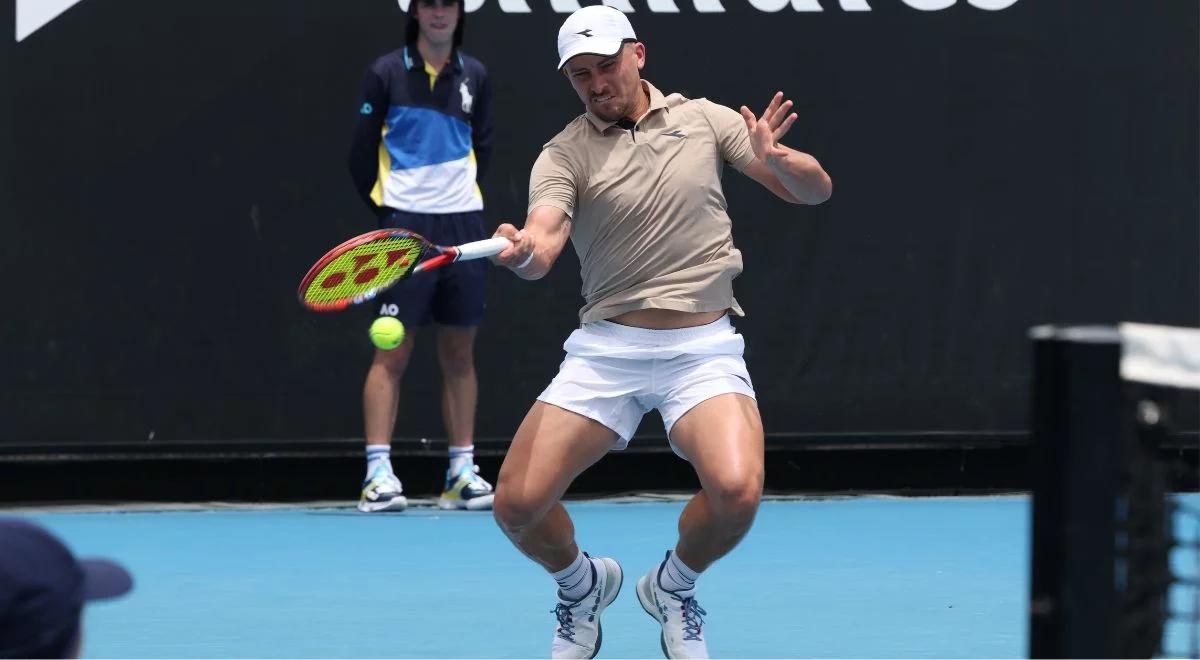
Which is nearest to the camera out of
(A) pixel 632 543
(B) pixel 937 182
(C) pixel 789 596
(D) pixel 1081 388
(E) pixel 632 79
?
(D) pixel 1081 388

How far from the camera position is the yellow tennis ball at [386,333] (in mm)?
6504

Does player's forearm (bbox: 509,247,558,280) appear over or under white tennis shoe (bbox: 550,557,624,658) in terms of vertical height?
over

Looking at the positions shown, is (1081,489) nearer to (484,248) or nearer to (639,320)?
(484,248)

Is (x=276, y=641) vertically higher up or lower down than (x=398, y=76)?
lower down

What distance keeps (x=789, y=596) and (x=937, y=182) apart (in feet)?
7.72

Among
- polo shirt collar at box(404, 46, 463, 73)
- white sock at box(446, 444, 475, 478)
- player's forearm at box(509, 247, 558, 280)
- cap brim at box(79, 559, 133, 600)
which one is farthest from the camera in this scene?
white sock at box(446, 444, 475, 478)

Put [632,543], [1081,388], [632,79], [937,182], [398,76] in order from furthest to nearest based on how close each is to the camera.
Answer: [937,182] → [398,76] → [632,543] → [632,79] → [1081,388]

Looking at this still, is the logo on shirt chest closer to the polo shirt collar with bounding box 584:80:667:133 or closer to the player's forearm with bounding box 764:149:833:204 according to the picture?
the polo shirt collar with bounding box 584:80:667:133

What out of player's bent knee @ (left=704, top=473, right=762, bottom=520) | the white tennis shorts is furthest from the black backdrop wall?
Result: player's bent knee @ (left=704, top=473, right=762, bottom=520)

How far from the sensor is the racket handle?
4.14 meters

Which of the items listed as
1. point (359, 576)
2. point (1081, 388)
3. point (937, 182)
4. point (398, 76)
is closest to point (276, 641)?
point (359, 576)

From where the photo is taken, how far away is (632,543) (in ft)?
20.7

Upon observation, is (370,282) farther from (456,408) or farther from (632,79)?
(456,408)

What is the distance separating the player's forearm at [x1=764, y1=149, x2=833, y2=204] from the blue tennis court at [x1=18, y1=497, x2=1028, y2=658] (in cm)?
112
